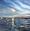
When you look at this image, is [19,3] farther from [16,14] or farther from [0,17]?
[0,17]

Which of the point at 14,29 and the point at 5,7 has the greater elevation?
the point at 5,7

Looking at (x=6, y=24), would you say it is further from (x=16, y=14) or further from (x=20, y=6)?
(x=20, y=6)

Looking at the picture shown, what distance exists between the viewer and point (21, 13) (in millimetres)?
1403

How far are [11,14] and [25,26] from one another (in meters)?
0.29

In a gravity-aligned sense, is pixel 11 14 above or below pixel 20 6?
below

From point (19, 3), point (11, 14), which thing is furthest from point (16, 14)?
point (19, 3)

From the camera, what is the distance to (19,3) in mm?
Answer: 1412

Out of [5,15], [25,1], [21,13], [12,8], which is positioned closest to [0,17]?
[5,15]

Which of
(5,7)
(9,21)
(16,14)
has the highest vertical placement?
(5,7)

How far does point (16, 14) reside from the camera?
1.41 m

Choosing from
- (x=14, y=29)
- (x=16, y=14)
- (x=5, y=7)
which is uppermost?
(x=5, y=7)

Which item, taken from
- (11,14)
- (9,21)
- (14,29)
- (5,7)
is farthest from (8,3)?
(14,29)

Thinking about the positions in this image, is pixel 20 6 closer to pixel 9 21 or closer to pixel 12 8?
pixel 12 8

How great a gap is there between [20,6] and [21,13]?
0.11m
